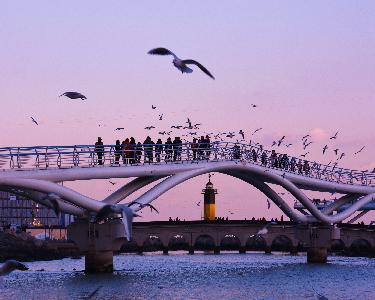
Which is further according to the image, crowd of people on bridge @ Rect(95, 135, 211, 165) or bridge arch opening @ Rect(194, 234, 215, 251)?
bridge arch opening @ Rect(194, 234, 215, 251)

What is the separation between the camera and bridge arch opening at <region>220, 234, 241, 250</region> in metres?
178

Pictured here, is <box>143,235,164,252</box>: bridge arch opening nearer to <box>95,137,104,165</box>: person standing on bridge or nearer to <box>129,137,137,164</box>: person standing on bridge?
<box>129,137,137,164</box>: person standing on bridge

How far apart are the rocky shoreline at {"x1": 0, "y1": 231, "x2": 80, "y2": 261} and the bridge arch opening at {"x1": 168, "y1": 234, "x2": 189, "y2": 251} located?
38.3m

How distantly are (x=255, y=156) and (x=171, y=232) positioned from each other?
3494 inches

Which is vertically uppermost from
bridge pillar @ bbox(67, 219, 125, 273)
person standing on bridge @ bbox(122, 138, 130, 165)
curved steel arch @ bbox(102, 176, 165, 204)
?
person standing on bridge @ bbox(122, 138, 130, 165)

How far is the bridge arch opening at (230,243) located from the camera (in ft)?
583

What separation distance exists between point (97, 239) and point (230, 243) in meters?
124

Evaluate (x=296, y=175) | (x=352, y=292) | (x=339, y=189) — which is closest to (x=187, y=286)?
(x=352, y=292)

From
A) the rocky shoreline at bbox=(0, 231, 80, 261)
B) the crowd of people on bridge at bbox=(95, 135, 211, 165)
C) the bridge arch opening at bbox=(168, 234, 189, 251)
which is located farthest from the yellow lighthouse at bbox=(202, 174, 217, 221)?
the crowd of people on bridge at bbox=(95, 135, 211, 165)

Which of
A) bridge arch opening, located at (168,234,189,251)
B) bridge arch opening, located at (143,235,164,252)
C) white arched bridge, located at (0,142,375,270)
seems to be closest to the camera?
white arched bridge, located at (0,142,375,270)

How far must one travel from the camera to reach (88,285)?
52.0 meters

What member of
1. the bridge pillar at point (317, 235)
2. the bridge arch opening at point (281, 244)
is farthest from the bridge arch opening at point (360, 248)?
the bridge pillar at point (317, 235)

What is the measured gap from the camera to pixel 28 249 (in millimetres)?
117750

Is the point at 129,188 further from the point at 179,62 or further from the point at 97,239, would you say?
the point at 179,62
